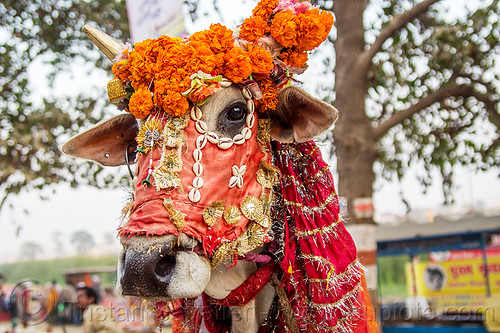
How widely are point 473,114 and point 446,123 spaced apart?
15.4 inches

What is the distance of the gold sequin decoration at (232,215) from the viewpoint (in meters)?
2.45

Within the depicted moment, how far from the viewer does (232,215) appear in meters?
2.47

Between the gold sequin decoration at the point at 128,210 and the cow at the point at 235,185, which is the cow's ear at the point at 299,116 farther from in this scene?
the gold sequin decoration at the point at 128,210

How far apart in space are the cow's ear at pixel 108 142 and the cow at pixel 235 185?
28 mm

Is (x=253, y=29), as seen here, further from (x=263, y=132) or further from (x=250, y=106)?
(x=263, y=132)

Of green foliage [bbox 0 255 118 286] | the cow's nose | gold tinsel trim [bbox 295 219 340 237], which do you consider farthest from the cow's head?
green foliage [bbox 0 255 118 286]

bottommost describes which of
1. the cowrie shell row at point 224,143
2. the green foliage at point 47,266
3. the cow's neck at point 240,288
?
the green foliage at point 47,266

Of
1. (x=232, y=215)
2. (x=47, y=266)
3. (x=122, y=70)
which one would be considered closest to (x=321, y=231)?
(x=232, y=215)

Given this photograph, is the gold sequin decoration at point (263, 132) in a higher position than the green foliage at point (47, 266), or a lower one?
higher

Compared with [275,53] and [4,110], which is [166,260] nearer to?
[275,53]

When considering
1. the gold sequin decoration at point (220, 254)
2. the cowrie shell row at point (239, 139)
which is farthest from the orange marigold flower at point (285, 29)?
the gold sequin decoration at point (220, 254)

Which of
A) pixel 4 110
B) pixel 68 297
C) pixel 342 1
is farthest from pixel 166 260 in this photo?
pixel 68 297

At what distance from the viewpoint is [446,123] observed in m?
6.75

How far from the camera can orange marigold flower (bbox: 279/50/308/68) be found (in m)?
2.88
